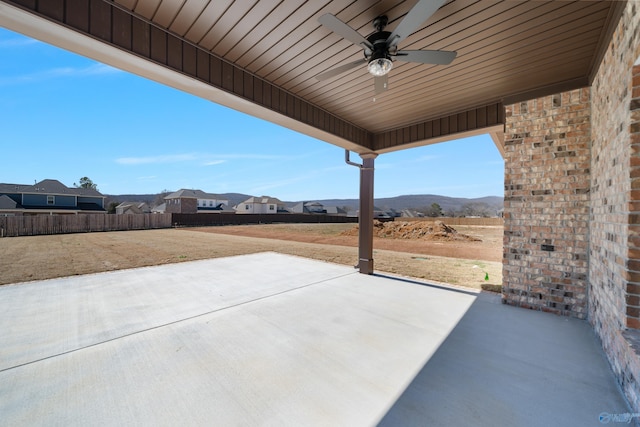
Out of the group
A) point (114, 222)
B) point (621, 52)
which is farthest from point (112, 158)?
point (621, 52)

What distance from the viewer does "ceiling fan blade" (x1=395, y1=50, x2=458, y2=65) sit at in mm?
2133

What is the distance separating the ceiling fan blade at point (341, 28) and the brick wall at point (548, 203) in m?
2.60

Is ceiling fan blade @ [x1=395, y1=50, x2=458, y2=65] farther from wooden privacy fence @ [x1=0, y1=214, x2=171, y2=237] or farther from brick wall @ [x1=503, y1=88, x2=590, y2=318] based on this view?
wooden privacy fence @ [x1=0, y1=214, x2=171, y2=237]

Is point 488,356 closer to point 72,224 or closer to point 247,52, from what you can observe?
point 247,52

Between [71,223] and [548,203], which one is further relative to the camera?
[71,223]

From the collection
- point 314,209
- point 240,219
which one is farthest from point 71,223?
point 314,209

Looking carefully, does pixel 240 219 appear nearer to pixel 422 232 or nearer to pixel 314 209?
pixel 422 232

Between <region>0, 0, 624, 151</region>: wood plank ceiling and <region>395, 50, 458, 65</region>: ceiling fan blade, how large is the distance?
30 centimetres

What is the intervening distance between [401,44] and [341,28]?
103cm

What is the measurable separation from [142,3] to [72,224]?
60.9ft

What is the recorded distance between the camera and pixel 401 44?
2600 mm

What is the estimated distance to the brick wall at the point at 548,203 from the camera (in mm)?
2908

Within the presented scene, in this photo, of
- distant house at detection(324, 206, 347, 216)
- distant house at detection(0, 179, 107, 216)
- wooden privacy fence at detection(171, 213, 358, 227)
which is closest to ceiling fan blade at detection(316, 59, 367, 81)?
wooden privacy fence at detection(171, 213, 358, 227)

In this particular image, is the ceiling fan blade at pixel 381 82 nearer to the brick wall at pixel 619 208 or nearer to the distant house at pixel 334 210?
the brick wall at pixel 619 208
